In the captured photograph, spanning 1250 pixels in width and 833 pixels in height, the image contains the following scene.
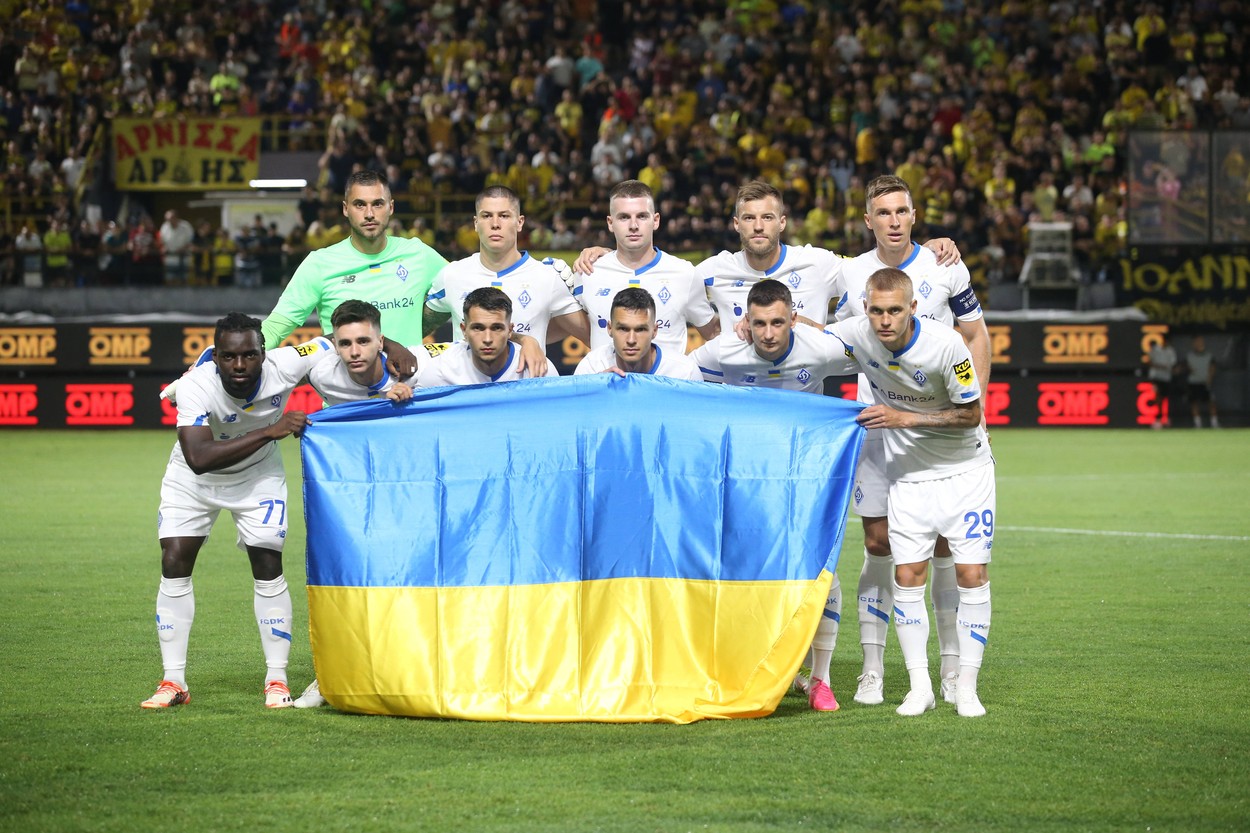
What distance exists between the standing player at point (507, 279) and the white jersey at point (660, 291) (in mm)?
200

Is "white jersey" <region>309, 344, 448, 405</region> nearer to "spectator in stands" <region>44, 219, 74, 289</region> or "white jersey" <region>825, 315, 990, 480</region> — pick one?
"white jersey" <region>825, 315, 990, 480</region>

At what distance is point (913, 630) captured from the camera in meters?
6.77

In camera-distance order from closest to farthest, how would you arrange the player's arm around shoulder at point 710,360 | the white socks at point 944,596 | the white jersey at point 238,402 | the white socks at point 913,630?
the white socks at point 913,630
the white jersey at point 238,402
the white socks at point 944,596
the player's arm around shoulder at point 710,360

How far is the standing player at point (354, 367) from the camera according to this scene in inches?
270

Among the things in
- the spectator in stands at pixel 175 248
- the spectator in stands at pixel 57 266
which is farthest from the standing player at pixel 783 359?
the spectator in stands at pixel 57 266

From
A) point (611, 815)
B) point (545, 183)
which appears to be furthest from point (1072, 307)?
point (611, 815)

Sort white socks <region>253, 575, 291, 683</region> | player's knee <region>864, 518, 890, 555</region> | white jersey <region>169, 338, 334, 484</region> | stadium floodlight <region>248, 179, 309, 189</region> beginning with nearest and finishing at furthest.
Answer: white jersey <region>169, 338, 334, 484</region> < white socks <region>253, 575, 291, 683</region> < player's knee <region>864, 518, 890, 555</region> < stadium floodlight <region>248, 179, 309, 189</region>

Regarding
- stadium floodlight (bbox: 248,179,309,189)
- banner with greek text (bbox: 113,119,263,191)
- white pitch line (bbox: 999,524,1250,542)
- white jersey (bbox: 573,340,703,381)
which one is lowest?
white pitch line (bbox: 999,524,1250,542)

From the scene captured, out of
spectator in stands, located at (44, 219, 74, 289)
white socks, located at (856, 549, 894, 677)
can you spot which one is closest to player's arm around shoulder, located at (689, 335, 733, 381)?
white socks, located at (856, 549, 894, 677)

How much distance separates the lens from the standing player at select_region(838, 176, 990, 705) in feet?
23.2

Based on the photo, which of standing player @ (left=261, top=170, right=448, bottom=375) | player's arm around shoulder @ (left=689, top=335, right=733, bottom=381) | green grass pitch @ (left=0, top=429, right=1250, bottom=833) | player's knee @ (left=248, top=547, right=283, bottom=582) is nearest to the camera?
green grass pitch @ (left=0, top=429, right=1250, bottom=833)

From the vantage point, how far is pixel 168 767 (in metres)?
5.63

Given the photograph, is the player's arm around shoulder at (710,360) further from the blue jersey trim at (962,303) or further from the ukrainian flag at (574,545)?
the blue jersey trim at (962,303)

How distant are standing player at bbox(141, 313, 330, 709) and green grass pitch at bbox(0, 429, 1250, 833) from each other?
0.30 metres
